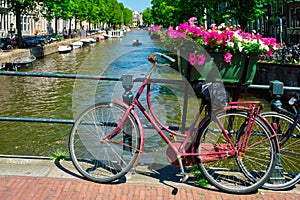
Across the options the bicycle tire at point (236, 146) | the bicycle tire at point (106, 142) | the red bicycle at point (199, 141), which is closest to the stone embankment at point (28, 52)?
the bicycle tire at point (106, 142)

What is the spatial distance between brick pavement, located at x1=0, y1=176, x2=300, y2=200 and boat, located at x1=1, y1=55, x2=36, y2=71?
77.8ft

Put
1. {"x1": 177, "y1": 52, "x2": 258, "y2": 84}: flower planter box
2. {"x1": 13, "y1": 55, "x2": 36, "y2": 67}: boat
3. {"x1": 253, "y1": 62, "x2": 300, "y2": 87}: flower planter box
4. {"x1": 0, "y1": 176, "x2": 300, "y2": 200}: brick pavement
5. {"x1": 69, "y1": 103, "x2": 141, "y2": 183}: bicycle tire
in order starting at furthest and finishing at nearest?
{"x1": 13, "y1": 55, "x2": 36, "y2": 67}: boat, {"x1": 253, "y1": 62, "x2": 300, "y2": 87}: flower planter box, {"x1": 177, "y1": 52, "x2": 258, "y2": 84}: flower planter box, {"x1": 69, "y1": 103, "x2": 141, "y2": 183}: bicycle tire, {"x1": 0, "y1": 176, "x2": 300, "y2": 200}: brick pavement

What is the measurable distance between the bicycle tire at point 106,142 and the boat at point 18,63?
2334 centimetres

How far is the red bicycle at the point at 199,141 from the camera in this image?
12.7 feet

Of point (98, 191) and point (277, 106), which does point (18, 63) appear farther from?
point (277, 106)

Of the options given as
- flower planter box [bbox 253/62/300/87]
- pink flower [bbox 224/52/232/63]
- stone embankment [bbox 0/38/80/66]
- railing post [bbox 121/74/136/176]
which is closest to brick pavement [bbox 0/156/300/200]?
railing post [bbox 121/74/136/176]

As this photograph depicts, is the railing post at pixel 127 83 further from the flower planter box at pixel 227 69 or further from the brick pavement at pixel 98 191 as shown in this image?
the brick pavement at pixel 98 191

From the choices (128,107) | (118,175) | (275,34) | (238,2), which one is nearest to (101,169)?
(118,175)

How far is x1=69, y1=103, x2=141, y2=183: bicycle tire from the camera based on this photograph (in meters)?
4.04

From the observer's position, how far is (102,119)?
4.66 metres

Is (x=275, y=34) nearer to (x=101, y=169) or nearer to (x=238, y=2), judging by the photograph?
(x=238, y=2)

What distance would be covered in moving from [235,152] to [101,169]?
1.41 m

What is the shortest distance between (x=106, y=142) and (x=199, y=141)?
0.94 meters

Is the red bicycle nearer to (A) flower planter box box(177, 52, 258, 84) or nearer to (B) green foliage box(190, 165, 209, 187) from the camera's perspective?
(B) green foliage box(190, 165, 209, 187)
